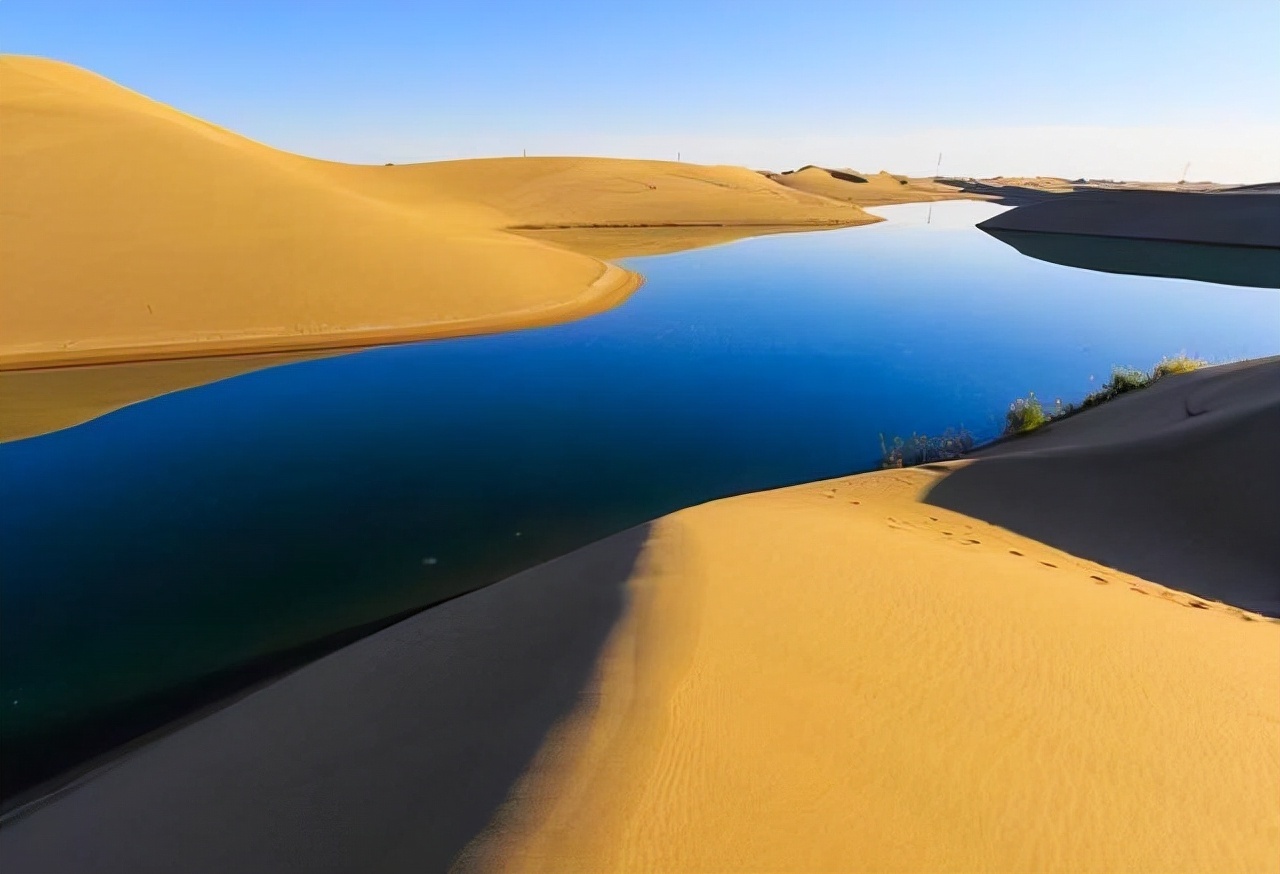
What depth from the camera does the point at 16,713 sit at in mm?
5270

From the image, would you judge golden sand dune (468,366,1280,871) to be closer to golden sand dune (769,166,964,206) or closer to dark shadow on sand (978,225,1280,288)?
dark shadow on sand (978,225,1280,288)

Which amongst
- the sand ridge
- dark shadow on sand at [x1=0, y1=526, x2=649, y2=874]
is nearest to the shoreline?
dark shadow on sand at [x1=0, y1=526, x2=649, y2=874]

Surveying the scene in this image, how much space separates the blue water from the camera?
20.8ft

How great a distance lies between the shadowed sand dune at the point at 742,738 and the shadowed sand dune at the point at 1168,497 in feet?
4.42

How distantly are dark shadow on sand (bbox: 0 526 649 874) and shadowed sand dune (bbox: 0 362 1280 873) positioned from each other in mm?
19

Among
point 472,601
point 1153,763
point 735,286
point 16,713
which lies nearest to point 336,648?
point 472,601

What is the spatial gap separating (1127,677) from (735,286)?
22.5 m

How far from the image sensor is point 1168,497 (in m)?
→ 7.38

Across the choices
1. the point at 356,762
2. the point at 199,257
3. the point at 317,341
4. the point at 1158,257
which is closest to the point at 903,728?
the point at 356,762

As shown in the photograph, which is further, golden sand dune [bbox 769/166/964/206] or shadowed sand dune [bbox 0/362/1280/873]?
golden sand dune [bbox 769/166/964/206]

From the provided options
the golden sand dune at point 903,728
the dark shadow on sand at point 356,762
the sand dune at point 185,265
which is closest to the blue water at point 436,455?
the dark shadow on sand at point 356,762

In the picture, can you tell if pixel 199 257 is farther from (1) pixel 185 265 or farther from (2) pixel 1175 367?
(2) pixel 1175 367

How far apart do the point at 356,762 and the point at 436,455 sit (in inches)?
276

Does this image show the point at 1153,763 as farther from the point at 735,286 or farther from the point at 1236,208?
the point at 1236,208
